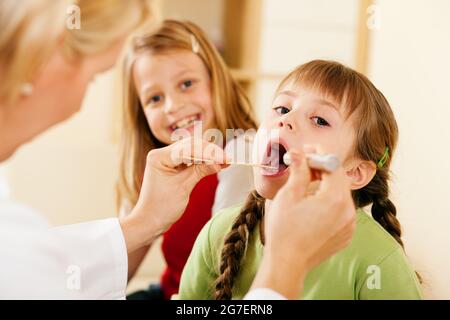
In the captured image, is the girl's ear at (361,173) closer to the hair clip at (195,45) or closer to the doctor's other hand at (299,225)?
the doctor's other hand at (299,225)

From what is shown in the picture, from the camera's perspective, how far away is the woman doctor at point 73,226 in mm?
521

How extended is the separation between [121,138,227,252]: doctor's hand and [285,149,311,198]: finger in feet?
0.66

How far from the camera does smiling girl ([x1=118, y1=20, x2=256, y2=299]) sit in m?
0.95

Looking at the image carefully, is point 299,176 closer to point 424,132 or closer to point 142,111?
point 424,132

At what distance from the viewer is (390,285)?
0.66m

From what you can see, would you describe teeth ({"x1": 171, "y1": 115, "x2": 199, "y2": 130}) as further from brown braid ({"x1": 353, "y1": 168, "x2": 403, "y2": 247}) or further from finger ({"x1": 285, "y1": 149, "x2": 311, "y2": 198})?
finger ({"x1": 285, "y1": 149, "x2": 311, "y2": 198})

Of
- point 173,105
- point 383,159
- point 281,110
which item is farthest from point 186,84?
point 383,159

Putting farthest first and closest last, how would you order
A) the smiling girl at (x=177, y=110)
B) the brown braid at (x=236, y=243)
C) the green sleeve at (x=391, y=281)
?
the smiling girl at (x=177, y=110)
the brown braid at (x=236, y=243)
the green sleeve at (x=391, y=281)

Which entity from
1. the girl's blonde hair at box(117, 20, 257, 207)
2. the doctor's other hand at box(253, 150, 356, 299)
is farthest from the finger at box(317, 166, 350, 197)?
the girl's blonde hair at box(117, 20, 257, 207)

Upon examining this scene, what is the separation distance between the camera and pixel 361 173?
73 centimetres

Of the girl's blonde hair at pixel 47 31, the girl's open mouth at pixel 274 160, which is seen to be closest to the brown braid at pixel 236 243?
the girl's open mouth at pixel 274 160

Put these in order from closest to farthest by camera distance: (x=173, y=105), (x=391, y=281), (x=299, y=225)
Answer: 1. (x=299, y=225)
2. (x=391, y=281)
3. (x=173, y=105)

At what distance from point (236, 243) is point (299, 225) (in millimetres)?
264
